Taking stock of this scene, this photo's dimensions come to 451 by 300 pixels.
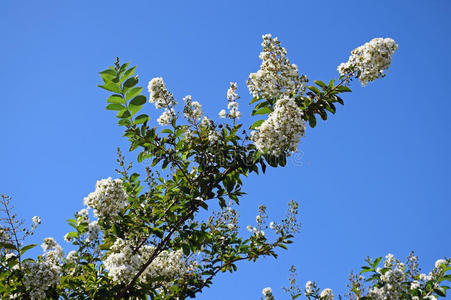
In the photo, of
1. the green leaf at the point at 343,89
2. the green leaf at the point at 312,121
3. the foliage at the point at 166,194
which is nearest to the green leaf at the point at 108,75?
the foliage at the point at 166,194

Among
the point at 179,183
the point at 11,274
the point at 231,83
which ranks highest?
the point at 231,83

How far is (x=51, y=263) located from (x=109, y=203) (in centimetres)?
95

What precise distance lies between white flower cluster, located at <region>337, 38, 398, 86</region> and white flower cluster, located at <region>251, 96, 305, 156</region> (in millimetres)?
1013

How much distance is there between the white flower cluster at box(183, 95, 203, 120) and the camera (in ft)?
15.7

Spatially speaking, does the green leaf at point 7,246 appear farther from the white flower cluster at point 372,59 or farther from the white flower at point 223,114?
the white flower cluster at point 372,59

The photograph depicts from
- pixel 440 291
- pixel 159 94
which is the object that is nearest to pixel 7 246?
pixel 159 94

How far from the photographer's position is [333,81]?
14.8 ft

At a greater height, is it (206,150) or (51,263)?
(206,150)

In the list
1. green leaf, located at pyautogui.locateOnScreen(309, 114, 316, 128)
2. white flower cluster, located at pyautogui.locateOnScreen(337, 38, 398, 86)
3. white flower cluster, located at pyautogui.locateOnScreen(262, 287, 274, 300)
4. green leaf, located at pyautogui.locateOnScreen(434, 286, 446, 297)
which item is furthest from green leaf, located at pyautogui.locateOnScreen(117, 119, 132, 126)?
green leaf, located at pyautogui.locateOnScreen(434, 286, 446, 297)

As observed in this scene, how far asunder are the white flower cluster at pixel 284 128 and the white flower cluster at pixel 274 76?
641 mm

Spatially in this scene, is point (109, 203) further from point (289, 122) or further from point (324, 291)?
point (324, 291)

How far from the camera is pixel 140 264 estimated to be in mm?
4293

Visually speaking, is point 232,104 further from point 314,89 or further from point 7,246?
point 7,246

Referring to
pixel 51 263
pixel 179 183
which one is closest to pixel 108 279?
pixel 51 263
